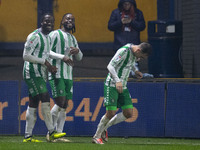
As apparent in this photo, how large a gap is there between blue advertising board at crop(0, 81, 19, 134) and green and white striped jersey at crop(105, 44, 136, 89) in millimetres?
2826

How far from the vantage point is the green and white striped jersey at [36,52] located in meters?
11.8

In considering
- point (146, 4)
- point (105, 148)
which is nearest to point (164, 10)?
point (146, 4)

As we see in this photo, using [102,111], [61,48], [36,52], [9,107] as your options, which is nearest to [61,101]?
[61,48]

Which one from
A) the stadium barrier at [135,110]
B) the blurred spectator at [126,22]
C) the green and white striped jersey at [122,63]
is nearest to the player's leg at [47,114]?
the green and white striped jersey at [122,63]

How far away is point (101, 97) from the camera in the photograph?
46.2 ft

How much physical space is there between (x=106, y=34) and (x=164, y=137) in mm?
6220

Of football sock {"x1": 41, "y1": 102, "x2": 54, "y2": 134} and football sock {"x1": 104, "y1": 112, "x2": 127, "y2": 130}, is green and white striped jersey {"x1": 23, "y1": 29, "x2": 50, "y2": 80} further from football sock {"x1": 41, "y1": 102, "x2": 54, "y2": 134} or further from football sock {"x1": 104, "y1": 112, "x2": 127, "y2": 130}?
football sock {"x1": 104, "y1": 112, "x2": 127, "y2": 130}

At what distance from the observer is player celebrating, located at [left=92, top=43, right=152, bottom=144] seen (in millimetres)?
11680

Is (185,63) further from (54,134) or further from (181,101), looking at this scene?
(54,134)

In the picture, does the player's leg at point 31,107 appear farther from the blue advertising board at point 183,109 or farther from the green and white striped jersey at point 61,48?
the blue advertising board at point 183,109

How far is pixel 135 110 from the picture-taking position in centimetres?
1402

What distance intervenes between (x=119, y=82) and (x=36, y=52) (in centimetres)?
154

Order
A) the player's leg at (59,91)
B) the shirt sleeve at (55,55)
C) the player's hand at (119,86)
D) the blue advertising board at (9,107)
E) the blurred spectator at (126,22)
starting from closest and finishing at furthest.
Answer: the player's hand at (119,86), the shirt sleeve at (55,55), the player's leg at (59,91), the blue advertising board at (9,107), the blurred spectator at (126,22)

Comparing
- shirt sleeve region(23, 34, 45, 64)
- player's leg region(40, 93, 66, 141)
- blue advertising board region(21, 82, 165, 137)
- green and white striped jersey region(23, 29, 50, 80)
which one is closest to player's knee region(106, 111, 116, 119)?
player's leg region(40, 93, 66, 141)
